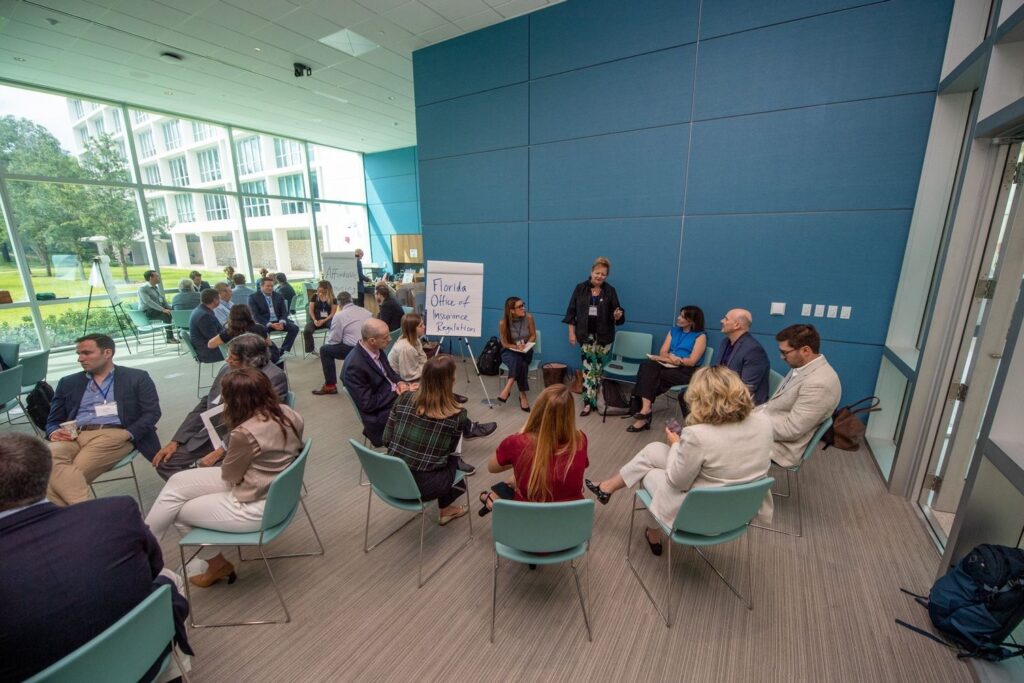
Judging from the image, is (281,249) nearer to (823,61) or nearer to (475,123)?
(475,123)

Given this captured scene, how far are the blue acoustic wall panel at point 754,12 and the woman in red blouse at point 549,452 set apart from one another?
164 inches

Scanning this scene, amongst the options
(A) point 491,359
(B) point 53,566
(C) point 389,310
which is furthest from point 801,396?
(C) point 389,310

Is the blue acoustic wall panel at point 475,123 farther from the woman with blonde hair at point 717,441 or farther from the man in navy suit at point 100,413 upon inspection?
the man in navy suit at point 100,413

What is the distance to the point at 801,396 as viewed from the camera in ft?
8.73

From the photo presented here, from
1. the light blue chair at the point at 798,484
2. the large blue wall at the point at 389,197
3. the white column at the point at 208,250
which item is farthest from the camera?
the large blue wall at the point at 389,197

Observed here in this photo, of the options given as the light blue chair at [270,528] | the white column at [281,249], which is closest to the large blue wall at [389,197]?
the white column at [281,249]

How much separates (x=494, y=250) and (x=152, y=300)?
258 inches

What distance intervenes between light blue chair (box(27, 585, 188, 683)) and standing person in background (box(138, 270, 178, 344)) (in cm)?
811

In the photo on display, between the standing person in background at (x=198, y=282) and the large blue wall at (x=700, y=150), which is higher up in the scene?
the large blue wall at (x=700, y=150)

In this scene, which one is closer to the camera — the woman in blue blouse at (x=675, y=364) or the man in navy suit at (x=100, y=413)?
the man in navy suit at (x=100, y=413)

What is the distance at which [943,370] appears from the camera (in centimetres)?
272

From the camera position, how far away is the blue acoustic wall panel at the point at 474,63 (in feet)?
16.6

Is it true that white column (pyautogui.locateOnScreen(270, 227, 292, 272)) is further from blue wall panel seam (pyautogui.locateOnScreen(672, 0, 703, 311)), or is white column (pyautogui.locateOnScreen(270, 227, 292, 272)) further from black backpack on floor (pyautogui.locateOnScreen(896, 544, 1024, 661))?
black backpack on floor (pyautogui.locateOnScreen(896, 544, 1024, 661))

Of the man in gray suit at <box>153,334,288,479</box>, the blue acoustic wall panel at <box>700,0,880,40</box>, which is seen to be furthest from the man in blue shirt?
the blue acoustic wall panel at <box>700,0,880,40</box>
